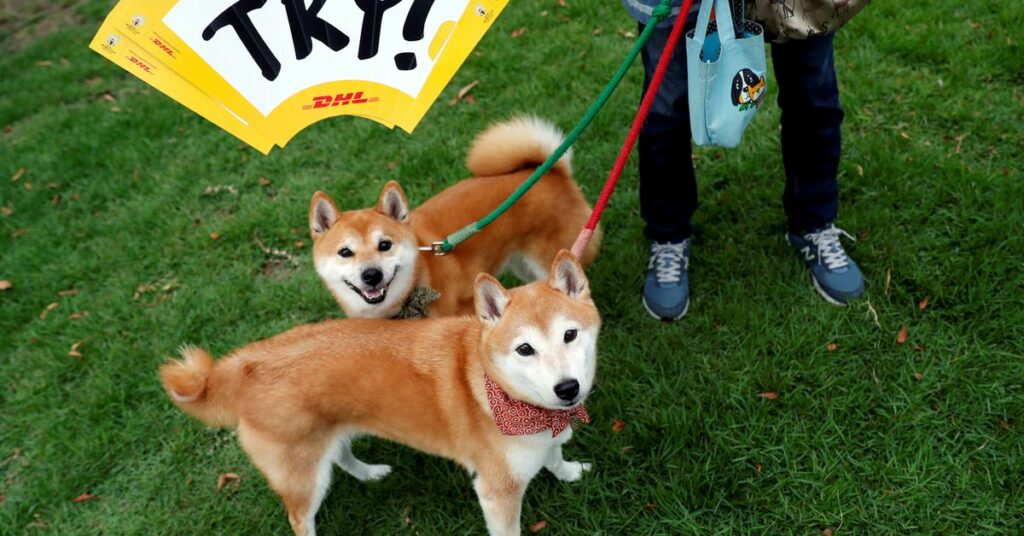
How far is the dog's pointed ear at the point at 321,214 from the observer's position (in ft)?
9.14

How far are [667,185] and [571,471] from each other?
1316 mm

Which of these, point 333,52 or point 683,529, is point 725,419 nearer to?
point 683,529

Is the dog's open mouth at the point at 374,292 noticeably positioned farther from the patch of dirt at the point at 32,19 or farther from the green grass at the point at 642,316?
the patch of dirt at the point at 32,19

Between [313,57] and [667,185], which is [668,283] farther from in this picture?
[313,57]

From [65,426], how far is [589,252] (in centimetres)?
276

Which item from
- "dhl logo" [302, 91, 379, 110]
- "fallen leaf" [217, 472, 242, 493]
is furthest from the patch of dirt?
"dhl logo" [302, 91, 379, 110]

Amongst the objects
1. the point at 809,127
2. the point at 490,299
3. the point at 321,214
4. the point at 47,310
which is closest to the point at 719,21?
the point at 809,127

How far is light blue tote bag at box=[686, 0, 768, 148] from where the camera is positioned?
2070mm

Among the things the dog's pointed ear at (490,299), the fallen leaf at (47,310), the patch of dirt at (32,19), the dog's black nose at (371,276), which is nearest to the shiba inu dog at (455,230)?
the dog's black nose at (371,276)

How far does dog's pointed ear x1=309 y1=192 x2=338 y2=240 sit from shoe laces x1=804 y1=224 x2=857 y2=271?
221 cm

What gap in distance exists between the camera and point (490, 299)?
2.05 meters

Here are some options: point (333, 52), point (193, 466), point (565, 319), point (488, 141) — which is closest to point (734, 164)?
point (488, 141)

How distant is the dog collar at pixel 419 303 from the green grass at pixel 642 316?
628 millimetres

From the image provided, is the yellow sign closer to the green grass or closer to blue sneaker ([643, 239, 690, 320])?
the green grass
